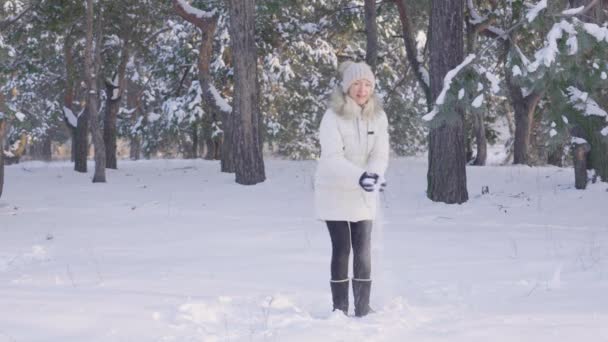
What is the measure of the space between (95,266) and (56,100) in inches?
1020

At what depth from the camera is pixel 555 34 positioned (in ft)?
27.8

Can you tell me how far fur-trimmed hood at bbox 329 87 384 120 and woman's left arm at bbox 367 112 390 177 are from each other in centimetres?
9

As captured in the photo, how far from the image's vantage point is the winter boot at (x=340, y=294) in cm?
507

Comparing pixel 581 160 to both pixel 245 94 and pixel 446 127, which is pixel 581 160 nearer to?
pixel 446 127

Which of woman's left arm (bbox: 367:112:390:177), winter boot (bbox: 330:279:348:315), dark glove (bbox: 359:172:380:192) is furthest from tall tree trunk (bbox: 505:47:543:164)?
dark glove (bbox: 359:172:380:192)

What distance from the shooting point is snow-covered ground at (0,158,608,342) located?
4781 millimetres

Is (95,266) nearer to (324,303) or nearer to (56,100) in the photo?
(324,303)

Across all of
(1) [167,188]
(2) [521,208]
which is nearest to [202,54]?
(1) [167,188]

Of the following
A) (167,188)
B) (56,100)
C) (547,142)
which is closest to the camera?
(547,142)

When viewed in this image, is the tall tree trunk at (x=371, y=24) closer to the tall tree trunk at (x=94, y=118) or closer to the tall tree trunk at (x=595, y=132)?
the tall tree trunk at (x=595, y=132)

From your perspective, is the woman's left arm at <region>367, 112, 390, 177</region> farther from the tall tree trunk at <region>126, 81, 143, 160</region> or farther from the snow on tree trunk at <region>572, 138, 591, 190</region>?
the tall tree trunk at <region>126, 81, 143, 160</region>

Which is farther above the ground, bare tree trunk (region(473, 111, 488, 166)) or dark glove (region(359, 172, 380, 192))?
bare tree trunk (region(473, 111, 488, 166))

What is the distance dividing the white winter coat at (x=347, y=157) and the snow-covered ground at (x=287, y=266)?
2.63 feet

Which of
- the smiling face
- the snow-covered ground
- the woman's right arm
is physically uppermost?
the smiling face
